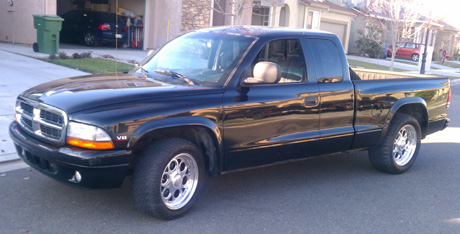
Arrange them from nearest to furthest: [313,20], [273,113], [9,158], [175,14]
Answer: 1. [273,113]
2. [9,158]
3. [175,14]
4. [313,20]

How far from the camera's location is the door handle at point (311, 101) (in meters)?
5.37

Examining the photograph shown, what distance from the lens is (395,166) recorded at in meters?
6.54

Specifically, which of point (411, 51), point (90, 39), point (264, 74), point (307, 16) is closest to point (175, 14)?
point (90, 39)

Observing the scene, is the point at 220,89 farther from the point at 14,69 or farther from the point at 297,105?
the point at 14,69

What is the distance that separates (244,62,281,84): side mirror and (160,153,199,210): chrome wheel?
1.04m

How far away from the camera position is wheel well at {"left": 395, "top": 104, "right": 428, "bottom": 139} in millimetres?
6664

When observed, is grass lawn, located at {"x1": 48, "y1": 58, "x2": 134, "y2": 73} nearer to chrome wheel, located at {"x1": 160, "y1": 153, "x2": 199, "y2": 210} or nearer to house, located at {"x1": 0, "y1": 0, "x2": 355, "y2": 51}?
house, located at {"x1": 0, "y1": 0, "x2": 355, "y2": 51}

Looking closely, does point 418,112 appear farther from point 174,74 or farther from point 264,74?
point 174,74

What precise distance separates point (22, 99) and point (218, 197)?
2.28m

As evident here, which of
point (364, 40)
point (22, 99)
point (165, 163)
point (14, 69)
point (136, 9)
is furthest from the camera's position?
point (364, 40)

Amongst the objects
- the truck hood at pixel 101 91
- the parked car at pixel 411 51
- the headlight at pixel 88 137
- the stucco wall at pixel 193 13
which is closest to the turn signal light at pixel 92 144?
the headlight at pixel 88 137

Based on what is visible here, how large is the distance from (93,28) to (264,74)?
18.3m

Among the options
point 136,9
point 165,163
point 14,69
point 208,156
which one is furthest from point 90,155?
point 136,9

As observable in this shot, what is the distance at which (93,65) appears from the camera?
1393 centimetres
